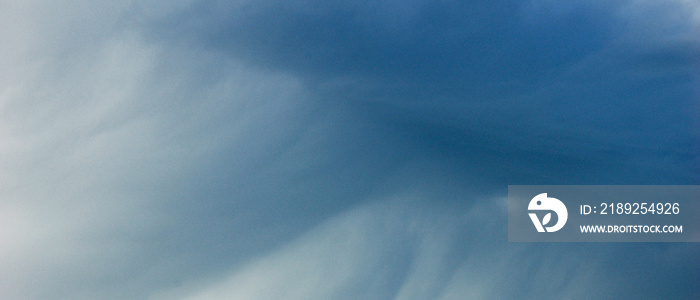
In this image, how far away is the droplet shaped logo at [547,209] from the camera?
87.5 feet

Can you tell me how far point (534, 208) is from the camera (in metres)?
27.0

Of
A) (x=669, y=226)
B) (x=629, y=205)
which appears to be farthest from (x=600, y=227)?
(x=669, y=226)

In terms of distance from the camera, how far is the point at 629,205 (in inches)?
1021

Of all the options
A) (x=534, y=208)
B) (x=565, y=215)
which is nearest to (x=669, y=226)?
(x=565, y=215)

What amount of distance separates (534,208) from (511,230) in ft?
6.23

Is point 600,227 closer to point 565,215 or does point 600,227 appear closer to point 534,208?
point 565,215

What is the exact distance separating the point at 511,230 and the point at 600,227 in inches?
197

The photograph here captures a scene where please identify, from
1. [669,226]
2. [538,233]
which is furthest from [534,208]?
[669,226]

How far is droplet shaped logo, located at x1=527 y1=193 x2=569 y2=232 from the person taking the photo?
87.5ft

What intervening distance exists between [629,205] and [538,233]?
520 cm

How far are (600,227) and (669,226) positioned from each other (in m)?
3.80

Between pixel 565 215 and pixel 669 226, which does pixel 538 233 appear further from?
pixel 669 226

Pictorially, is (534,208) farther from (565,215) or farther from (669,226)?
(669,226)

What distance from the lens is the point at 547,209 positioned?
88.3 feet
